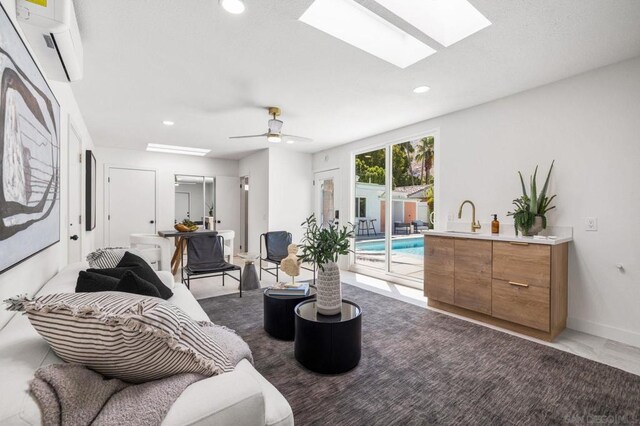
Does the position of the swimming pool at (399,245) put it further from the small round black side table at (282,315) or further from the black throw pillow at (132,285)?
the black throw pillow at (132,285)

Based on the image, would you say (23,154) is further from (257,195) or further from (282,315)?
(257,195)

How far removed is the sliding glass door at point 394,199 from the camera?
4652 mm

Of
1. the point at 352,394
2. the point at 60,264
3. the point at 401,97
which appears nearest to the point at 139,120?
the point at 60,264

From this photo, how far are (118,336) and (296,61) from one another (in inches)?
95.6

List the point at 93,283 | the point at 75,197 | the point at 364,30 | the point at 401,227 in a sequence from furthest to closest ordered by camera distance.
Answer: the point at 401,227 → the point at 75,197 → the point at 364,30 → the point at 93,283

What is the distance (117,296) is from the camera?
1.04 metres

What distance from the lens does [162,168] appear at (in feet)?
21.7

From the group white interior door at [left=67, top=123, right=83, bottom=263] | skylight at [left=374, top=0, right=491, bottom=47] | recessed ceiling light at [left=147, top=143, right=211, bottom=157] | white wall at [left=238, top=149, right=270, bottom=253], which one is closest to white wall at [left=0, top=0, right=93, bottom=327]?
white interior door at [left=67, top=123, right=83, bottom=263]

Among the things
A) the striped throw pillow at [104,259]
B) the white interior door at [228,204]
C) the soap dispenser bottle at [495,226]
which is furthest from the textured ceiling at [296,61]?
the white interior door at [228,204]

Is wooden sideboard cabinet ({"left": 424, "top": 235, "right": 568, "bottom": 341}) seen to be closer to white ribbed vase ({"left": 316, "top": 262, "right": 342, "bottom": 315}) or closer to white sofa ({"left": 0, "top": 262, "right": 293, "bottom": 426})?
white ribbed vase ({"left": 316, "top": 262, "right": 342, "bottom": 315})

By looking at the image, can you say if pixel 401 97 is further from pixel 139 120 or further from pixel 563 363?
pixel 139 120

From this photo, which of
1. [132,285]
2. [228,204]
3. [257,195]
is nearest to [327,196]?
[257,195]

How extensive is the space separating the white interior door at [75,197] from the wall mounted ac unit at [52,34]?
1535 mm

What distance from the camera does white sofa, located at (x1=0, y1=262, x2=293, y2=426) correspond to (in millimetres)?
737
